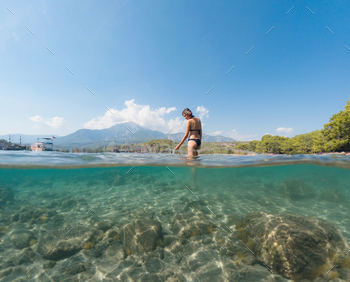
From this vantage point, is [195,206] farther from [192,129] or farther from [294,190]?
[294,190]

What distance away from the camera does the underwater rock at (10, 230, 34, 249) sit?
5831mm

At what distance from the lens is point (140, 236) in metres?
5.80

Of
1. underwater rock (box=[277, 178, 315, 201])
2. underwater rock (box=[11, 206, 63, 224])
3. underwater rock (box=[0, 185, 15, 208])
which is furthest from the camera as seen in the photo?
underwater rock (box=[277, 178, 315, 201])

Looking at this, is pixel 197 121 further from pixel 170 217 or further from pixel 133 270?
pixel 133 270

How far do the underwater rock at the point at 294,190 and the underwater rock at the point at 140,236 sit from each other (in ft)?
45.0

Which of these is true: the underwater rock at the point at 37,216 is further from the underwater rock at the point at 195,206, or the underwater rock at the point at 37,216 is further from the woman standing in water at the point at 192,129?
the woman standing in water at the point at 192,129

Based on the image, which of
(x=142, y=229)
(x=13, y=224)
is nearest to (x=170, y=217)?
(x=142, y=229)

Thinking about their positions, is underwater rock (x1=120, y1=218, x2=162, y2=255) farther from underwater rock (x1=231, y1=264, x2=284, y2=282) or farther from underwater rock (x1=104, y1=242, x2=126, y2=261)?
underwater rock (x1=231, y1=264, x2=284, y2=282)

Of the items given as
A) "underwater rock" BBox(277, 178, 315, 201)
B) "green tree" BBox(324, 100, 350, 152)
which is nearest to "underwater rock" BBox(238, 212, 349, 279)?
"underwater rock" BBox(277, 178, 315, 201)

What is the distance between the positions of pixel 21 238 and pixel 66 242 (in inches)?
95.0

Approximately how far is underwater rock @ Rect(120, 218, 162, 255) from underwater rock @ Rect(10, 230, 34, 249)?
13.3ft

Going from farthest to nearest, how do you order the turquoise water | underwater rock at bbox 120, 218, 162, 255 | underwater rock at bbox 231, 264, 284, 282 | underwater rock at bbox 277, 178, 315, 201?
1. underwater rock at bbox 277, 178, 315, 201
2. underwater rock at bbox 120, 218, 162, 255
3. the turquoise water
4. underwater rock at bbox 231, 264, 284, 282

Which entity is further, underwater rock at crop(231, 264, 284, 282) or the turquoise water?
the turquoise water

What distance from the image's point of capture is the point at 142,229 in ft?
19.8
